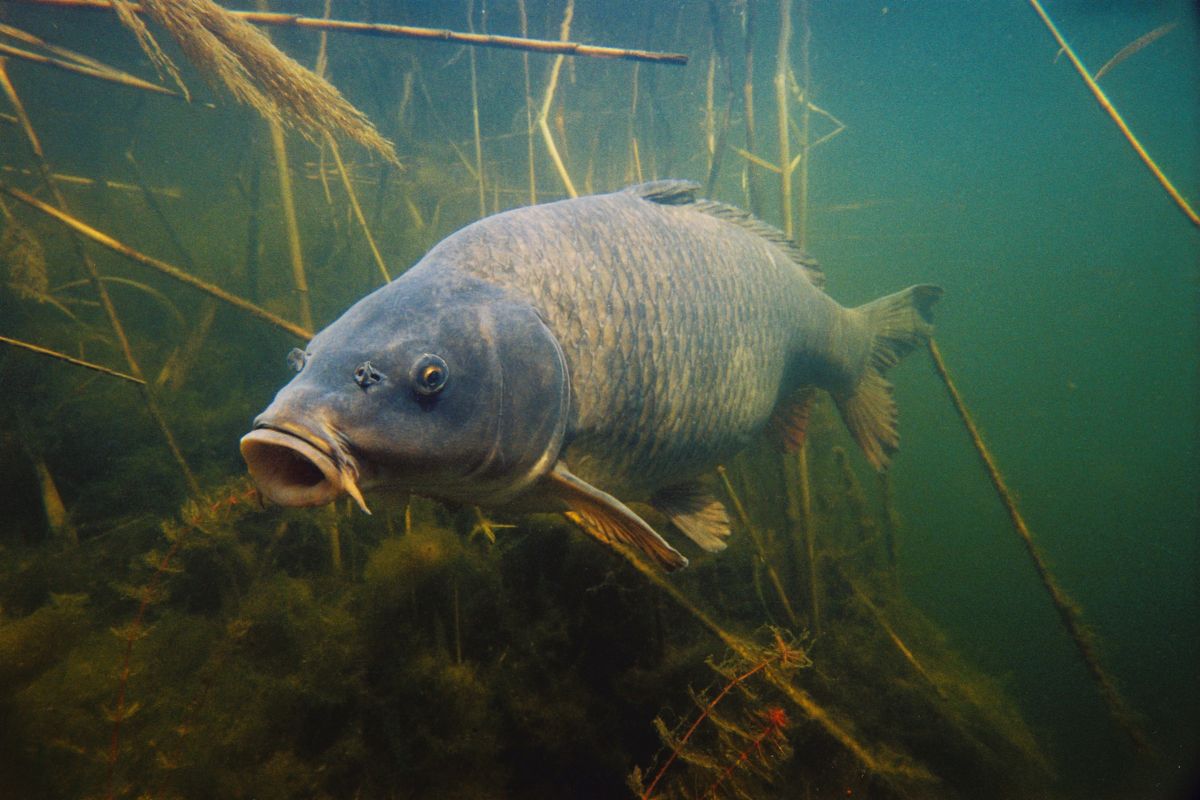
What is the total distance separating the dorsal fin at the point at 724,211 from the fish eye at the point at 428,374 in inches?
83.4

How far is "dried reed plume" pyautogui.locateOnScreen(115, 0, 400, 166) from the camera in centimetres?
389

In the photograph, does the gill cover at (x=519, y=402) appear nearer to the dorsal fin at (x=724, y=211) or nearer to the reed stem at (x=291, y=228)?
the dorsal fin at (x=724, y=211)

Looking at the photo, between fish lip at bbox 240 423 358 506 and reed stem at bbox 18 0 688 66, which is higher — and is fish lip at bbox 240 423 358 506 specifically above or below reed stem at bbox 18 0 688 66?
below

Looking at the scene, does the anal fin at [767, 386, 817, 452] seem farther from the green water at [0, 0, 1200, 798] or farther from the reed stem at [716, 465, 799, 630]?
the green water at [0, 0, 1200, 798]

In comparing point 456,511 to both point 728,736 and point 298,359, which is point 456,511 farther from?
point 728,736

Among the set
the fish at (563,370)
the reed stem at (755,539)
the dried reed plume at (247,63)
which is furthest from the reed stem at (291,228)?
the reed stem at (755,539)

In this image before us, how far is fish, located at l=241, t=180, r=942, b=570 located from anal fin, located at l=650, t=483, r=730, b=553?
0.01 metres

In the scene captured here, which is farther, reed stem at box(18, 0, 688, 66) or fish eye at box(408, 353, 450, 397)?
reed stem at box(18, 0, 688, 66)

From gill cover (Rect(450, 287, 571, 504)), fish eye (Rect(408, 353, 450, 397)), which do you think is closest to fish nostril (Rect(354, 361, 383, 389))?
fish eye (Rect(408, 353, 450, 397))

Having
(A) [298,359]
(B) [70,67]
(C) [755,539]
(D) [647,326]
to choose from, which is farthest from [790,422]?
(B) [70,67]

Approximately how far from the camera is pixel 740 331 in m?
3.55

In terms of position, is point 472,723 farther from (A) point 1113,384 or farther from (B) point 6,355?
(A) point 1113,384

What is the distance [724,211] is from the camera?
406cm

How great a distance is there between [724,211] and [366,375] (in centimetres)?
326
